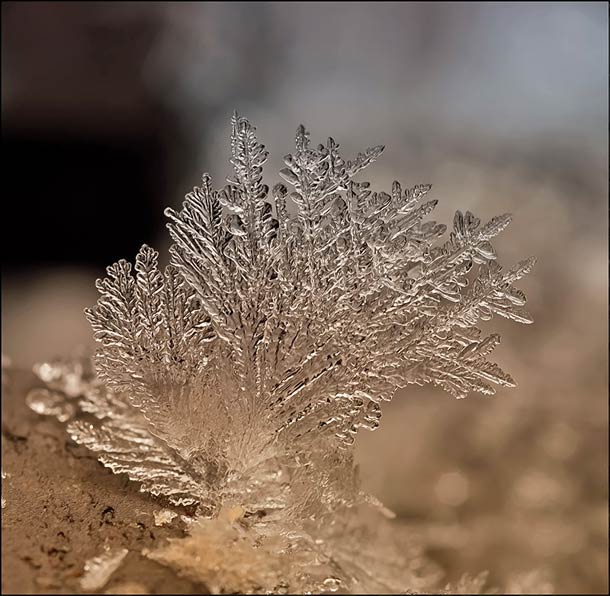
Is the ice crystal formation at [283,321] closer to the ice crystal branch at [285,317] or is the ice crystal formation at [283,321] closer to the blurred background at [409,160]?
the ice crystal branch at [285,317]

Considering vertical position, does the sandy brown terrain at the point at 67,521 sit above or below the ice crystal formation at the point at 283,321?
below

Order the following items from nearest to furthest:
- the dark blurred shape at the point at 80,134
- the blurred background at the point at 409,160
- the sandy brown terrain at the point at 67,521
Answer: the sandy brown terrain at the point at 67,521 → the blurred background at the point at 409,160 → the dark blurred shape at the point at 80,134

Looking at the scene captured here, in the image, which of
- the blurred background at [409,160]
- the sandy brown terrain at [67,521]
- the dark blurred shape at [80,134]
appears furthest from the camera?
the dark blurred shape at [80,134]

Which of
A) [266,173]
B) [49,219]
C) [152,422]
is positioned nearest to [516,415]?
[266,173]

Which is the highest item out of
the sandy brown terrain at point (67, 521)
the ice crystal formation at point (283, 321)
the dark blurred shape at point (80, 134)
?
the dark blurred shape at point (80, 134)

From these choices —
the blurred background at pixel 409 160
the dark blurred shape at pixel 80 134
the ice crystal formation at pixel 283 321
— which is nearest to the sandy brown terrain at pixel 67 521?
the ice crystal formation at pixel 283 321

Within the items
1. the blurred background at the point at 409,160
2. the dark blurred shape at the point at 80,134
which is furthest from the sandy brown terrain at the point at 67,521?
the dark blurred shape at the point at 80,134

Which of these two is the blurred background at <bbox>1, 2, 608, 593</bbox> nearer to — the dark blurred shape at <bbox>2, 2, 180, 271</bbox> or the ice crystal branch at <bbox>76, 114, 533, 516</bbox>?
the dark blurred shape at <bbox>2, 2, 180, 271</bbox>

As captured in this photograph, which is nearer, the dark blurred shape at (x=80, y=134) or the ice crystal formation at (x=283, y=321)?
the ice crystal formation at (x=283, y=321)
